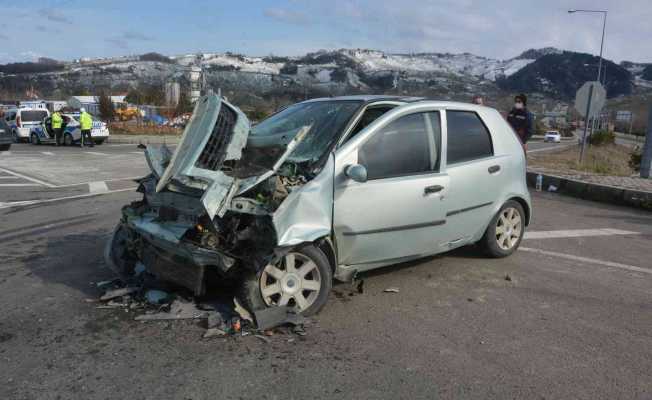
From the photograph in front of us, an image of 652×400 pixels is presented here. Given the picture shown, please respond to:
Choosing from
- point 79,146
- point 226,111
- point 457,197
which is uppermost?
point 226,111

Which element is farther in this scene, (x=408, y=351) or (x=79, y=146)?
(x=79, y=146)

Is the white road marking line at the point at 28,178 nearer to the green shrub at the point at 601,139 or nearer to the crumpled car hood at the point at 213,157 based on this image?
the crumpled car hood at the point at 213,157

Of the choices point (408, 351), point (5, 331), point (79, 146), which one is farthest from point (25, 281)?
point (79, 146)

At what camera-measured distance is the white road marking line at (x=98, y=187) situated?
10300 mm

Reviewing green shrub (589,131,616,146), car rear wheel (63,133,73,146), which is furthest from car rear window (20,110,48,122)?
green shrub (589,131,616,146)

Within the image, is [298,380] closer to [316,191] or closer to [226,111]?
[316,191]

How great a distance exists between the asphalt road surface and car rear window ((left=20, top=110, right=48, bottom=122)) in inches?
887

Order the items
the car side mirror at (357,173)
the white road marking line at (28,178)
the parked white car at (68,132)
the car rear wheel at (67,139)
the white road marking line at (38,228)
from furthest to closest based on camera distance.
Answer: the car rear wheel at (67,139) → the parked white car at (68,132) → the white road marking line at (28,178) → the white road marking line at (38,228) → the car side mirror at (357,173)

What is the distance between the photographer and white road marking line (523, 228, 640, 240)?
686 cm

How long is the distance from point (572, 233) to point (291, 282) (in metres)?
4.84

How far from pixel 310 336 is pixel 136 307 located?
145cm

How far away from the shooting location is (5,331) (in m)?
3.72

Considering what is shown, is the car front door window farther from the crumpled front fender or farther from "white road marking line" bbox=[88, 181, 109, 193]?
"white road marking line" bbox=[88, 181, 109, 193]

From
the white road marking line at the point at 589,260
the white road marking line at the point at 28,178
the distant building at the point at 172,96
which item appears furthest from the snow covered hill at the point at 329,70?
the white road marking line at the point at 589,260
